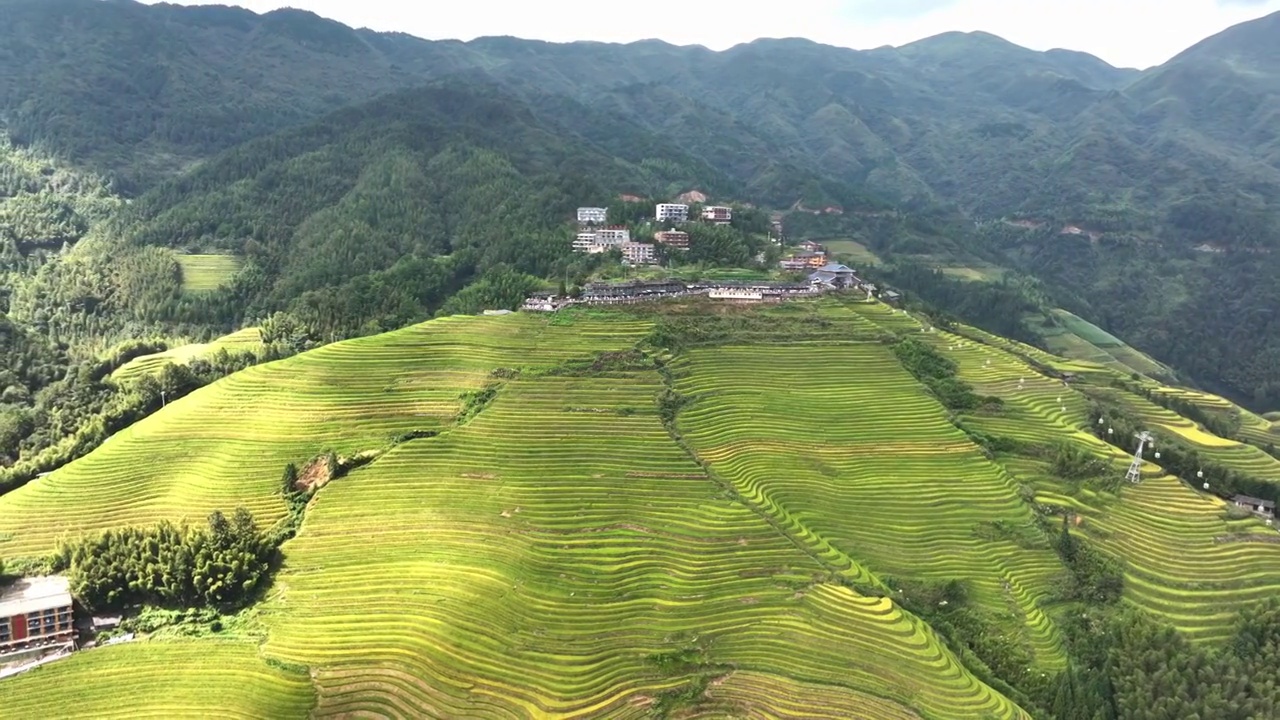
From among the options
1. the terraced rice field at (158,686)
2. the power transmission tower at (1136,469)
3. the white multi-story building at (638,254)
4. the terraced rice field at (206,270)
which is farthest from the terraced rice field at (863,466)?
the terraced rice field at (206,270)

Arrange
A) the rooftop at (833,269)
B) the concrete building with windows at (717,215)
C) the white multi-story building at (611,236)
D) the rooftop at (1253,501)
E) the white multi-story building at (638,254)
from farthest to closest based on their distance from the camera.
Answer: the concrete building with windows at (717,215) → the white multi-story building at (611,236) → the rooftop at (833,269) → the white multi-story building at (638,254) → the rooftop at (1253,501)

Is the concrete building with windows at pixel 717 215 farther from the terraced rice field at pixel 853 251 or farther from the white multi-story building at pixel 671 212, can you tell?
the terraced rice field at pixel 853 251

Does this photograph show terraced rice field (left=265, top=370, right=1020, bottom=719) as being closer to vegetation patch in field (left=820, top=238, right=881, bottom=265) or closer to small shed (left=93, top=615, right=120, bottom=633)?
small shed (left=93, top=615, right=120, bottom=633)

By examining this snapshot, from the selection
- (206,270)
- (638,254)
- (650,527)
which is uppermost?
(638,254)

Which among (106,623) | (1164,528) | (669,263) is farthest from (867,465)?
(106,623)

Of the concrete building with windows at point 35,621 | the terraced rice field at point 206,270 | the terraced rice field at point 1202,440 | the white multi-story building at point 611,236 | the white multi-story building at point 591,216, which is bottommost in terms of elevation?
the concrete building with windows at point 35,621

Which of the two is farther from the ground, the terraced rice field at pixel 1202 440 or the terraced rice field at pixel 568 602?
the terraced rice field at pixel 1202 440

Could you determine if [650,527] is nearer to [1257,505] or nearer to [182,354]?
[1257,505]
